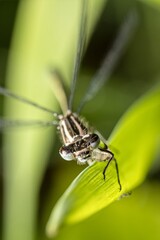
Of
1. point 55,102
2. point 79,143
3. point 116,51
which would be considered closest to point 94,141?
point 79,143

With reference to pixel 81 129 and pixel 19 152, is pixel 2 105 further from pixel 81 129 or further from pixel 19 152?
pixel 81 129

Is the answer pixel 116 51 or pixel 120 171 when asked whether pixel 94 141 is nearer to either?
pixel 120 171

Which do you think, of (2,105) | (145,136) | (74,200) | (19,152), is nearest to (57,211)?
(74,200)

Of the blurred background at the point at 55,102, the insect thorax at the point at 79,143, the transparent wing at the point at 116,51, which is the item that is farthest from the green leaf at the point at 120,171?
the transparent wing at the point at 116,51

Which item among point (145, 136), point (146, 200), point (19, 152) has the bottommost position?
point (146, 200)

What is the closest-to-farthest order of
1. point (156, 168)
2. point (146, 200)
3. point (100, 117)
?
1. point (146, 200)
2. point (156, 168)
3. point (100, 117)

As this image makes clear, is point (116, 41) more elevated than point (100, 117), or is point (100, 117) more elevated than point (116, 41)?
point (116, 41)

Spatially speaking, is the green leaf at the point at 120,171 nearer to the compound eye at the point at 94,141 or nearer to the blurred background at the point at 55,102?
the compound eye at the point at 94,141
